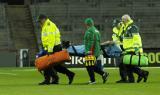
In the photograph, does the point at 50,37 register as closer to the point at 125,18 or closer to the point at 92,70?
the point at 92,70

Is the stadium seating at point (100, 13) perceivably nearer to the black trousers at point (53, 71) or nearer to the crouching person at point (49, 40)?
the black trousers at point (53, 71)

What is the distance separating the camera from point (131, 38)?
17.3m

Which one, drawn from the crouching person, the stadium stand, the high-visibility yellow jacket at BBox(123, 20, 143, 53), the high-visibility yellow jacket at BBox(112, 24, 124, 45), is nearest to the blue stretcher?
the high-visibility yellow jacket at BBox(112, 24, 124, 45)

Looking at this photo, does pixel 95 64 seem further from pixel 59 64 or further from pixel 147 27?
pixel 147 27

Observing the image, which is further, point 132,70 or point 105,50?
point 105,50

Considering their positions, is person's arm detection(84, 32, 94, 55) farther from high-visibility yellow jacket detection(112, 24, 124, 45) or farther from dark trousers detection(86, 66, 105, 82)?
high-visibility yellow jacket detection(112, 24, 124, 45)

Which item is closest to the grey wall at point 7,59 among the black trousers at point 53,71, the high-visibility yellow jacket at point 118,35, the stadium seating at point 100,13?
the stadium seating at point 100,13

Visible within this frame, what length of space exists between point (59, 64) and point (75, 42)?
31544mm

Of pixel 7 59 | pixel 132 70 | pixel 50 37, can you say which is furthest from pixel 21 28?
pixel 50 37

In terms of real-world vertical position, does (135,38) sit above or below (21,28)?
above

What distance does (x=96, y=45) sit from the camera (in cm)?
1719

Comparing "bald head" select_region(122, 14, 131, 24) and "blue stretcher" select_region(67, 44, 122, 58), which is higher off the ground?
"bald head" select_region(122, 14, 131, 24)

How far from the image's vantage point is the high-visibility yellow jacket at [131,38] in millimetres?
17219

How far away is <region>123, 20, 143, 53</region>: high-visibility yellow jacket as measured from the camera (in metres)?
17.2
